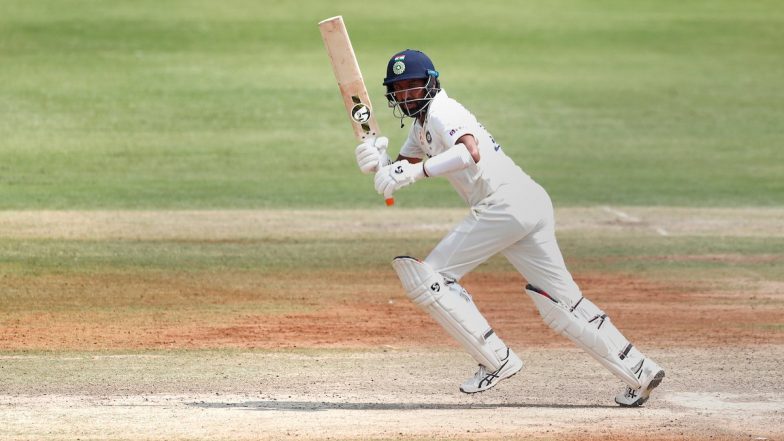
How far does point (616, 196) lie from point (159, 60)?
12099 millimetres

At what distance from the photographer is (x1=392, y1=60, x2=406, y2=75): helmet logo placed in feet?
27.6

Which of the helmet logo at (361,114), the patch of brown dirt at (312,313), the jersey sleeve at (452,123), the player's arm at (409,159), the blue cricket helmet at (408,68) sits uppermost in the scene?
the blue cricket helmet at (408,68)

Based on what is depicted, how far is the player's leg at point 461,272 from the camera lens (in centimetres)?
830

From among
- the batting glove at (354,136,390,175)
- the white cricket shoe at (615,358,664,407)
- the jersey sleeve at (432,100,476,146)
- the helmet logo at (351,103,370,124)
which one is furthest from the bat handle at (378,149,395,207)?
the white cricket shoe at (615,358,664,407)

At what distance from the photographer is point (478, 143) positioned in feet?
27.7

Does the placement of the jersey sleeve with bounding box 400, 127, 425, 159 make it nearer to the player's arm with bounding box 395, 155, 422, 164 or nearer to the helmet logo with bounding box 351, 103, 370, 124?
the player's arm with bounding box 395, 155, 422, 164

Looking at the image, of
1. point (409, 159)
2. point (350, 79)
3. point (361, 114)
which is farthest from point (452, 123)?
point (350, 79)

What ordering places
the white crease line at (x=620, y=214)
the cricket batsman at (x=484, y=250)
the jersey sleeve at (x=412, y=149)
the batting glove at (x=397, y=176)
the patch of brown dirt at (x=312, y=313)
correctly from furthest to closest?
1. the white crease line at (x=620, y=214)
2. the patch of brown dirt at (x=312, y=313)
3. the jersey sleeve at (x=412, y=149)
4. the cricket batsman at (x=484, y=250)
5. the batting glove at (x=397, y=176)

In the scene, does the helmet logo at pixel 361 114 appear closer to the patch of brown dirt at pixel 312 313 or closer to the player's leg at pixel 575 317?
the player's leg at pixel 575 317

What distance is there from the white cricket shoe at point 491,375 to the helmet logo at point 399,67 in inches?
67.3

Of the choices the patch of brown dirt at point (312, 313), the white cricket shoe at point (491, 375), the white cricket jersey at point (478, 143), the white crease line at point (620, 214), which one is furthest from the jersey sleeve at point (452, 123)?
the white crease line at point (620, 214)

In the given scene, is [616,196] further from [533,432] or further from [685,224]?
[533,432]

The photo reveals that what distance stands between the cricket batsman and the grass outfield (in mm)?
10351

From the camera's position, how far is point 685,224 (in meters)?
17.3
